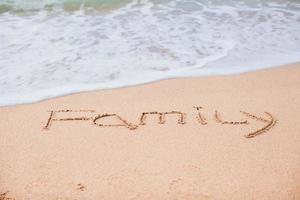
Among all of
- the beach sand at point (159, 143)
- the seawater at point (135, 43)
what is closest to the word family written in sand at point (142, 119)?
the beach sand at point (159, 143)

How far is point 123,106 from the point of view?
336 centimetres

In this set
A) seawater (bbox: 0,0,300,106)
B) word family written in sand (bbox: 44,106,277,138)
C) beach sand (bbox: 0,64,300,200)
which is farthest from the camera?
seawater (bbox: 0,0,300,106)

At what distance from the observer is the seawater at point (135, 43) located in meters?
3.95

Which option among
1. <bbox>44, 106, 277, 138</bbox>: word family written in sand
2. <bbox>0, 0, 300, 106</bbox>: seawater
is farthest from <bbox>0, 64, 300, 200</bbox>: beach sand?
<bbox>0, 0, 300, 106</bbox>: seawater

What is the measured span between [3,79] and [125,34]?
5.76 feet

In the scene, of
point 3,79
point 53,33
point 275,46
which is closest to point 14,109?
point 3,79

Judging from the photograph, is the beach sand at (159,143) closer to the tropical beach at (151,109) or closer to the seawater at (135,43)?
the tropical beach at (151,109)

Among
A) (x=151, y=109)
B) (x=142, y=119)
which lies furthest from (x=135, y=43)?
(x=142, y=119)

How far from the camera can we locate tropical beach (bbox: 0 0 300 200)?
2391 mm

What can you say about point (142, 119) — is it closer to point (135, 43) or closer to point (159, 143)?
point (159, 143)

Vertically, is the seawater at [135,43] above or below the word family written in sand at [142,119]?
below

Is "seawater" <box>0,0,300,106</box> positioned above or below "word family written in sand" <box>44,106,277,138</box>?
below

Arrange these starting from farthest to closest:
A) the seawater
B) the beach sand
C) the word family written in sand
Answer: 1. the seawater
2. the word family written in sand
3. the beach sand

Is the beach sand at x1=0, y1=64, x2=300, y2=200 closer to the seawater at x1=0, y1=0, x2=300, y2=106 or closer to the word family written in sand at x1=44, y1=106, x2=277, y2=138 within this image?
the word family written in sand at x1=44, y1=106, x2=277, y2=138
